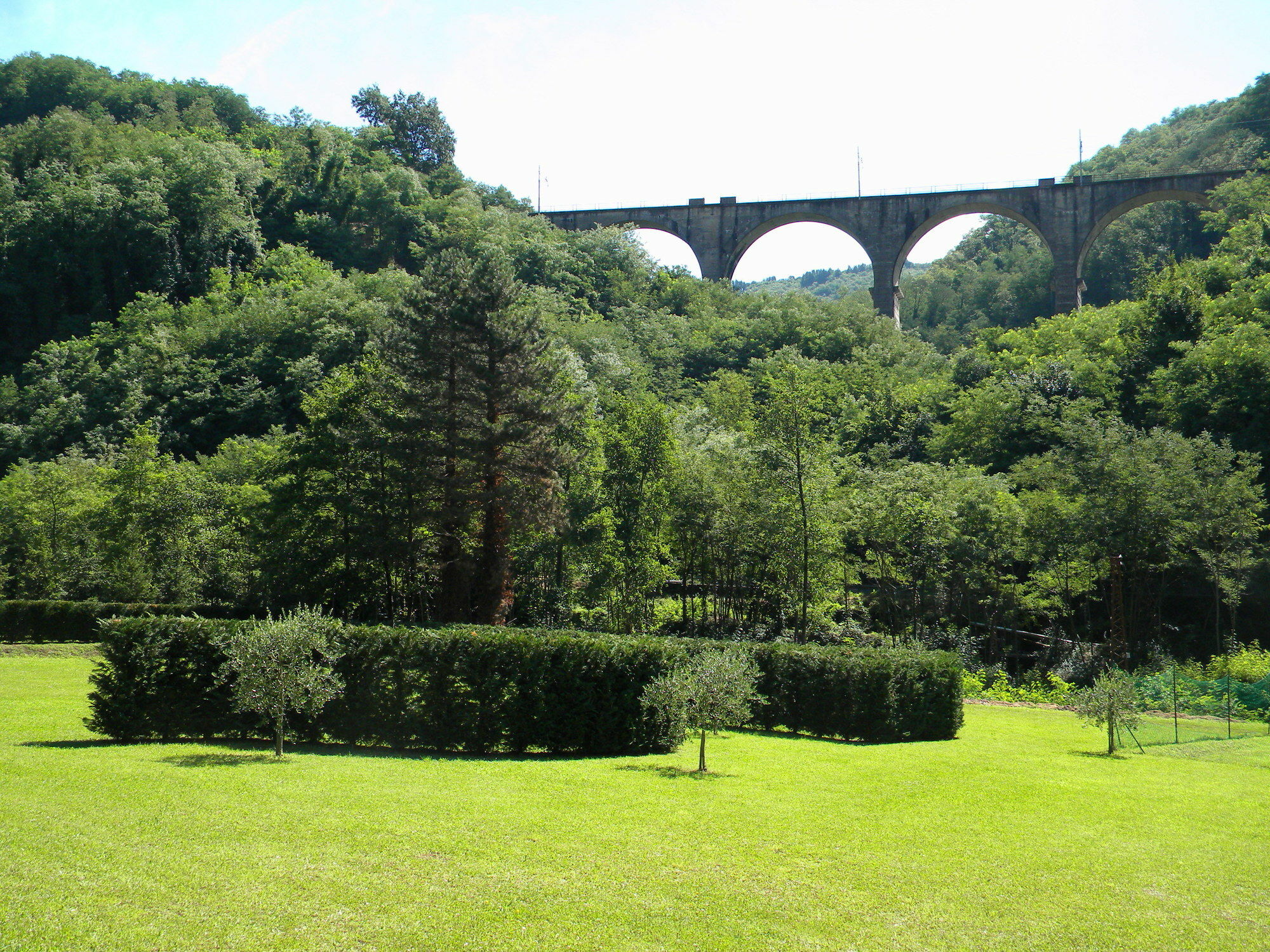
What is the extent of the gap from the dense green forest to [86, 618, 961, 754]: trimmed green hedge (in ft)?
43.9

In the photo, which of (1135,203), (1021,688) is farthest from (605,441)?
(1135,203)

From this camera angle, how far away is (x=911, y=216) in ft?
185

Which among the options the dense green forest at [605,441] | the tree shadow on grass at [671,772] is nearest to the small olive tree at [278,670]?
the tree shadow on grass at [671,772]

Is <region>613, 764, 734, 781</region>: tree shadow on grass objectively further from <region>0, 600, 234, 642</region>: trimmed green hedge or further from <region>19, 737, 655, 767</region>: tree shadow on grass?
<region>0, 600, 234, 642</region>: trimmed green hedge

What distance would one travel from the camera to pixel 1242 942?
6668mm

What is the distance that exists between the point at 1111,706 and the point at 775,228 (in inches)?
1955

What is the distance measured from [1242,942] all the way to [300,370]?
4329 cm

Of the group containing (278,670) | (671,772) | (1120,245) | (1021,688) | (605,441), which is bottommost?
(1021,688)

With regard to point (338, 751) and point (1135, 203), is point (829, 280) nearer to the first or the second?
point (1135, 203)

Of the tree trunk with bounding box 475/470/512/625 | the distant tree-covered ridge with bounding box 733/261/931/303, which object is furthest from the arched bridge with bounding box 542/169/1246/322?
the distant tree-covered ridge with bounding box 733/261/931/303

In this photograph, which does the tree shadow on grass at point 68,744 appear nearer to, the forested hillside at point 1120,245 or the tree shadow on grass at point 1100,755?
the tree shadow on grass at point 1100,755

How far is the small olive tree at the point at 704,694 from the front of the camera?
12.4m

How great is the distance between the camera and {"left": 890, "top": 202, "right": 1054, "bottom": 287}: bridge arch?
2153 inches

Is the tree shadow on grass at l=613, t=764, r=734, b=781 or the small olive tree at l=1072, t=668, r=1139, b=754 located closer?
the tree shadow on grass at l=613, t=764, r=734, b=781
